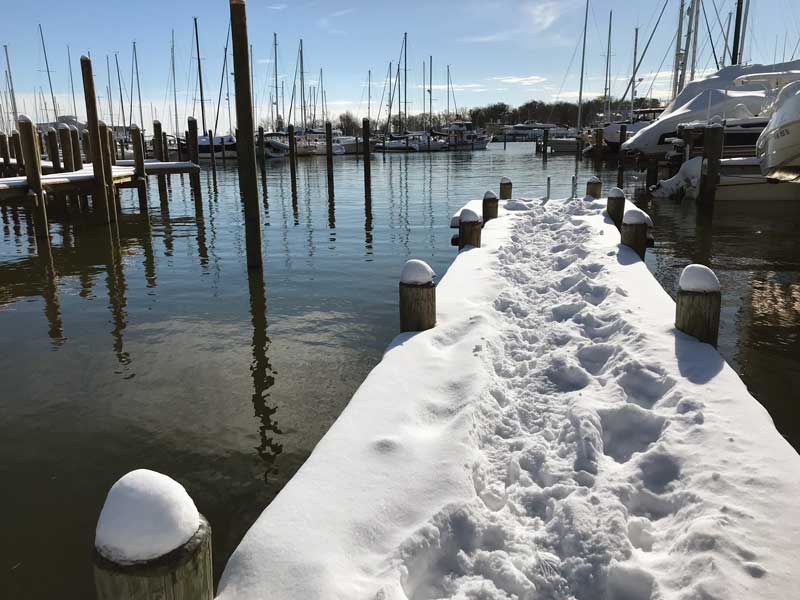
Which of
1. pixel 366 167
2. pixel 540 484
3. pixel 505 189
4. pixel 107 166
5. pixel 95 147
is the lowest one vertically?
pixel 540 484

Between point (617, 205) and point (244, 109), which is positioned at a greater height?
point (244, 109)

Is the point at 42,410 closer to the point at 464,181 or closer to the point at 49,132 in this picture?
the point at 49,132

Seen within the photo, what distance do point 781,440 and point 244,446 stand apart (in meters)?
3.77

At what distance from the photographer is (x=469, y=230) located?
9344 mm

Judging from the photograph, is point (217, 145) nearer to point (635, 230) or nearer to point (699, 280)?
point (635, 230)

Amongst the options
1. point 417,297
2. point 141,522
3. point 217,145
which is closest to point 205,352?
point 417,297

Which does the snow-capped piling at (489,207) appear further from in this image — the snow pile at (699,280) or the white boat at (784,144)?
the snow pile at (699,280)

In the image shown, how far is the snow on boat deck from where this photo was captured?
2.61m

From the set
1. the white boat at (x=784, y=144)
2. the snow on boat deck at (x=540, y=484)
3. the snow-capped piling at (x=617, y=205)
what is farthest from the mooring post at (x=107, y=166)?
the white boat at (x=784, y=144)

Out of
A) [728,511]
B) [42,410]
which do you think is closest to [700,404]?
[728,511]

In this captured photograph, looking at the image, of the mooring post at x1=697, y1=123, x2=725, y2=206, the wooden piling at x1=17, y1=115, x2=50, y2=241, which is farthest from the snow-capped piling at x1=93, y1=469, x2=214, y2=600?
the mooring post at x1=697, y1=123, x2=725, y2=206

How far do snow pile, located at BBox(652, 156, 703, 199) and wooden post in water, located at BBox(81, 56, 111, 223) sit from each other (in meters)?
17.3

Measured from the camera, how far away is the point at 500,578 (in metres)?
2.64

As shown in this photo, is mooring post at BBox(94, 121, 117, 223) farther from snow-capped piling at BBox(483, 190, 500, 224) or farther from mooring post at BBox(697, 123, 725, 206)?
mooring post at BBox(697, 123, 725, 206)
